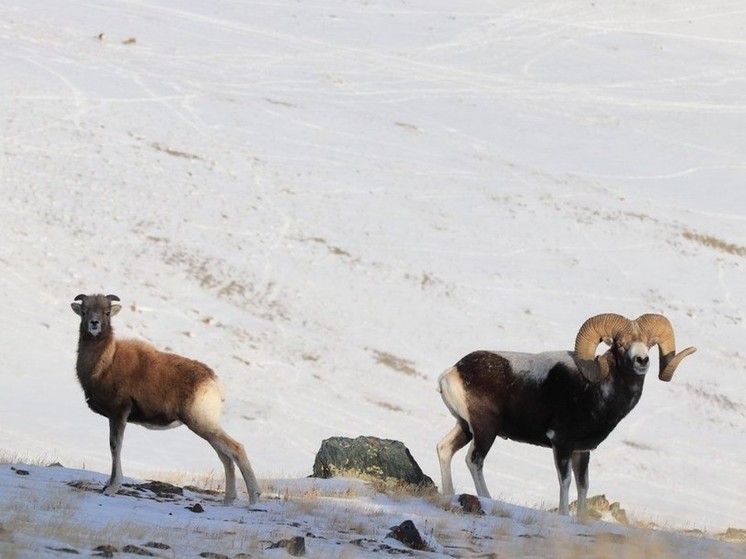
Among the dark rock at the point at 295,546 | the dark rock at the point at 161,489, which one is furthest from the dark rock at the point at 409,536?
the dark rock at the point at 161,489

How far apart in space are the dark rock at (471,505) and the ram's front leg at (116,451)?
3914mm

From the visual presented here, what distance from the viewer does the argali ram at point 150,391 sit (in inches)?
548

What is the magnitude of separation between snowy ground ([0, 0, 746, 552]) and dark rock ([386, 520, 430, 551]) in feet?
33.1

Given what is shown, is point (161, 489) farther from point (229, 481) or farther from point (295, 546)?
point (295, 546)

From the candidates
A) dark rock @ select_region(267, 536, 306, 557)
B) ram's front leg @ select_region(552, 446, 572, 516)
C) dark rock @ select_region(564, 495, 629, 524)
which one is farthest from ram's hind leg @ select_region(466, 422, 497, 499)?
dark rock @ select_region(267, 536, 306, 557)

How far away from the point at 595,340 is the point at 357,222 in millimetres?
27539

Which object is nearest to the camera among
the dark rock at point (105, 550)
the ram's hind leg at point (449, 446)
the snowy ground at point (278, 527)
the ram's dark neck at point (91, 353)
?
the dark rock at point (105, 550)

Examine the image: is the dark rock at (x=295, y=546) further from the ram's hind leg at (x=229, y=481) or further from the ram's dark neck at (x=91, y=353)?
the ram's dark neck at (x=91, y=353)

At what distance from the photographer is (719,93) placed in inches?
2746

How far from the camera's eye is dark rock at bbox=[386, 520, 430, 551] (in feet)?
38.7

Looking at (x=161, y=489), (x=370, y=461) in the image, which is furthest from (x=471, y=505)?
(x=161, y=489)

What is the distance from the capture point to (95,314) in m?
14.4

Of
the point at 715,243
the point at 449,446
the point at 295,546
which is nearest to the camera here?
the point at 295,546

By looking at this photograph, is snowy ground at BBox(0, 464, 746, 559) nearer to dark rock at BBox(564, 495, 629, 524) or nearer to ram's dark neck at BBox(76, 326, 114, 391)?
ram's dark neck at BBox(76, 326, 114, 391)
